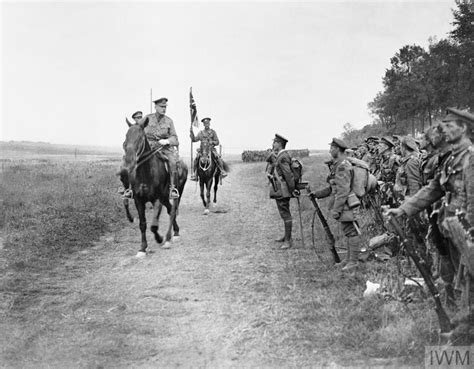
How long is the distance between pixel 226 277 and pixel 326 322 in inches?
103

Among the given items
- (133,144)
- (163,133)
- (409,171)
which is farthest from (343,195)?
(163,133)

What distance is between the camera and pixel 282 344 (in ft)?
17.7

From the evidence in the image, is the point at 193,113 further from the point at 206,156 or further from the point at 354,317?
the point at 354,317

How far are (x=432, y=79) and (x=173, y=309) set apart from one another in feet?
162

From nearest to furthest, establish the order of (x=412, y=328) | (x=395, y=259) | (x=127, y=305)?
(x=412, y=328) → (x=127, y=305) → (x=395, y=259)

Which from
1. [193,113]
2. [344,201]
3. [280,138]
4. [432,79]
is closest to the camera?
[344,201]

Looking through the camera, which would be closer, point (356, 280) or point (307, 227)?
point (356, 280)

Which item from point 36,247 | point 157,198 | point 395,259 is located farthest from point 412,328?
point 36,247

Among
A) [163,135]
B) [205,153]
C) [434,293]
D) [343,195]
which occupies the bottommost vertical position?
[434,293]

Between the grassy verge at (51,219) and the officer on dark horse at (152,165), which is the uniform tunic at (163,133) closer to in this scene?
the officer on dark horse at (152,165)

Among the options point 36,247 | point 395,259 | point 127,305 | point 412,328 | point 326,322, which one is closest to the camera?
point 412,328

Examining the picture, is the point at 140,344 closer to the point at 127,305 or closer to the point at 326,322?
the point at 127,305

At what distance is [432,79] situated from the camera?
49.7 m

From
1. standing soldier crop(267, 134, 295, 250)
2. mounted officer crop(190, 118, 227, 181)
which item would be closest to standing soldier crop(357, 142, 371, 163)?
mounted officer crop(190, 118, 227, 181)
